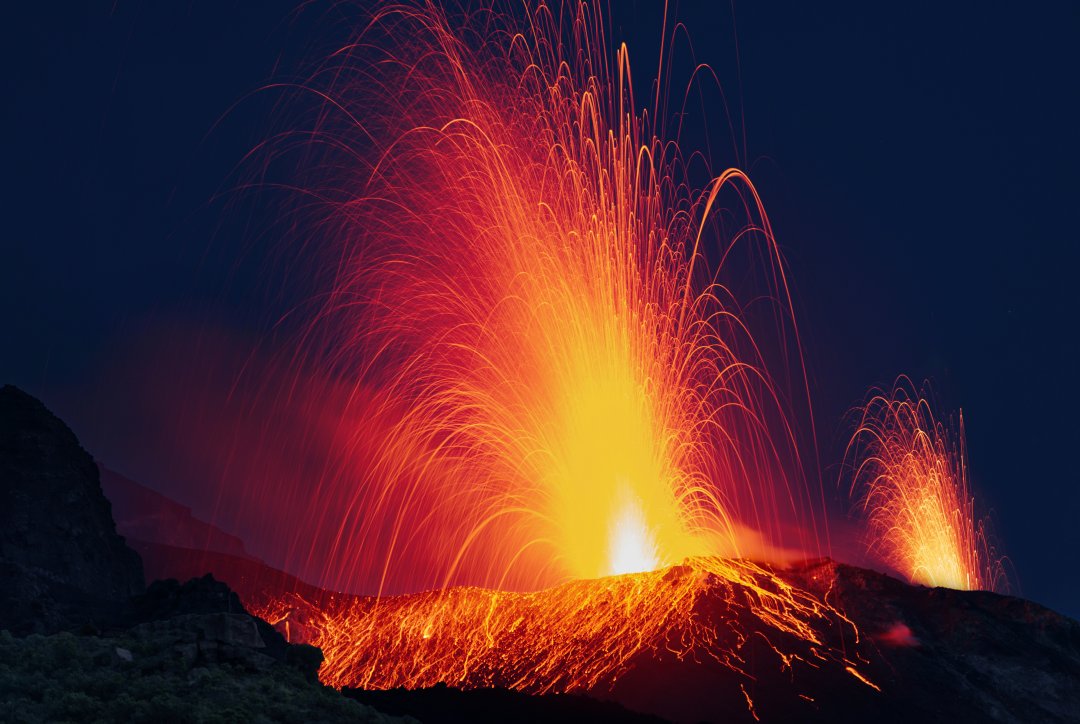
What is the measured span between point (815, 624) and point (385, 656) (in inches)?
1810

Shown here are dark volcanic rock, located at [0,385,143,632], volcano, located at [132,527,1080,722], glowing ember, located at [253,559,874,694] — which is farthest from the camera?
glowing ember, located at [253,559,874,694]

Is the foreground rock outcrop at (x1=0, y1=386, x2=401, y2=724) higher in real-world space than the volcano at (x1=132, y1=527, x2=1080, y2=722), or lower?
higher

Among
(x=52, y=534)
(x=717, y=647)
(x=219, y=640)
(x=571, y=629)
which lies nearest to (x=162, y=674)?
(x=219, y=640)

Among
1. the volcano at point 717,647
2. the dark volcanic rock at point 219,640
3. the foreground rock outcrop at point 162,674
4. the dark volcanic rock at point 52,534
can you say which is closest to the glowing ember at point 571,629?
the volcano at point 717,647

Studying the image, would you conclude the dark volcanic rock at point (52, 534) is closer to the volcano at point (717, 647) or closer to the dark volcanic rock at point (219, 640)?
the volcano at point (717, 647)

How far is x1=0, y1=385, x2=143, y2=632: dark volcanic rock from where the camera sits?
6106cm

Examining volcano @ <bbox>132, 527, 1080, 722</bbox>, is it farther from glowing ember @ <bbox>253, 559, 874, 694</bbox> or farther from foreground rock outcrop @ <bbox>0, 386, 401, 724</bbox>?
foreground rock outcrop @ <bbox>0, 386, 401, 724</bbox>

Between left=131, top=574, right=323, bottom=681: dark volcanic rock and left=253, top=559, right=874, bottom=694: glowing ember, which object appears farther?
left=253, top=559, right=874, bottom=694: glowing ember

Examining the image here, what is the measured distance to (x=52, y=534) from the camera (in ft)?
241

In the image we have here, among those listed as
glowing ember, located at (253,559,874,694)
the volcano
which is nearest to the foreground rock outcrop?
the volcano

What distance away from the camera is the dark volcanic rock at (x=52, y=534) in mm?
61062

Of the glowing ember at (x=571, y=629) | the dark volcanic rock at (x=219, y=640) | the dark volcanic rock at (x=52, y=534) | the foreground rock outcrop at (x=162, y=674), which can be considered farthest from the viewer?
the glowing ember at (x=571, y=629)

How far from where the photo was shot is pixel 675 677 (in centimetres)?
6850

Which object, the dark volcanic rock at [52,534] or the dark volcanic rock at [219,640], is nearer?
the dark volcanic rock at [219,640]
